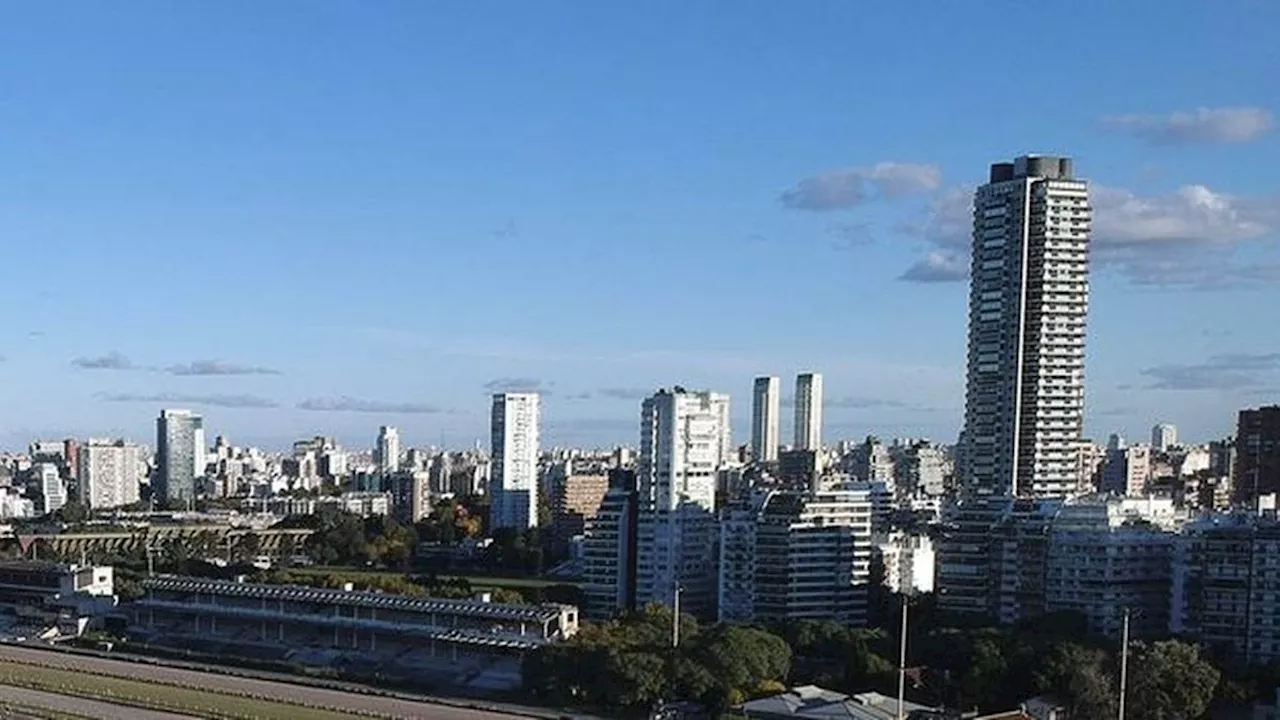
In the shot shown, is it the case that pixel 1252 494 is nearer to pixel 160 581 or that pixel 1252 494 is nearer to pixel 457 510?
pixel 457 510

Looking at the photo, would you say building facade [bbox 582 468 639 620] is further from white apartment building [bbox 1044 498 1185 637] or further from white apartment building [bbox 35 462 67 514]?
white apartment building [bbox 35 462 67 514]

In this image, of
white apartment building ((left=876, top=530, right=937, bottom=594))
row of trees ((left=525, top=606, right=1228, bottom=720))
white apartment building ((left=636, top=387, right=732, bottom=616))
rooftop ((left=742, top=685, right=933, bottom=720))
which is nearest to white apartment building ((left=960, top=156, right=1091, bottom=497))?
white apartment building ((left=876, top=530, right=937, bottom=594))

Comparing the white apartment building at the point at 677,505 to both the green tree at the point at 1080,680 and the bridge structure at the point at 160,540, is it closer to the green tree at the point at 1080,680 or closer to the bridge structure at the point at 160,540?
the green tree at the point at 1080,680

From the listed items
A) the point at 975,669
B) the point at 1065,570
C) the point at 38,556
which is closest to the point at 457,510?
the point at 38,556

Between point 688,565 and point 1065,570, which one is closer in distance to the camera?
point 1065,570

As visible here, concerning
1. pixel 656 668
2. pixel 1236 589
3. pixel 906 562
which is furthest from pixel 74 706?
pixel 1236 589

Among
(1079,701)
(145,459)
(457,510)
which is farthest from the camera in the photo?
(145,459)

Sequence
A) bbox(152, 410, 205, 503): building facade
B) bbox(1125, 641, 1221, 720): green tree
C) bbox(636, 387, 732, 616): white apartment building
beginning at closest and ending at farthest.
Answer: bbox(1125, 641, 1221, 720): green tree
bbox(636, 387, 732, 616): white apartment building
bbox(152, 410, 205, 503): building facade

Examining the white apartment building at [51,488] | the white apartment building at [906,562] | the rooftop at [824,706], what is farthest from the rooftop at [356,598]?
the white apartment building at [51,488]
